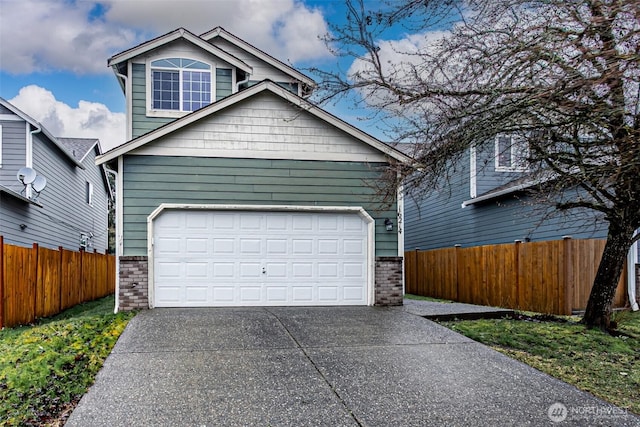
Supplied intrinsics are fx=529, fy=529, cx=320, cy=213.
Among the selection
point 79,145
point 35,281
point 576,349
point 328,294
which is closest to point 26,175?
point 35,281

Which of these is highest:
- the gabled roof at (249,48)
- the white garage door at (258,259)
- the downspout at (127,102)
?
the gabled roof at (249,48)

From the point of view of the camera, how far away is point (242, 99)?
37.9 feet

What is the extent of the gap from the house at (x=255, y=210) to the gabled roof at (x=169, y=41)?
114 inches

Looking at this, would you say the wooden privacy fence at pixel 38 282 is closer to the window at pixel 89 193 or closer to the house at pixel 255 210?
the house at pixel 255 210

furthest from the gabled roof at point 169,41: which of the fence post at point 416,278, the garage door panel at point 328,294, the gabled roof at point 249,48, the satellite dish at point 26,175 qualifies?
the fence post at point 416,278

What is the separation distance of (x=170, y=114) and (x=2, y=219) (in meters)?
5.47

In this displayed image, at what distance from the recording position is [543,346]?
25.8 feet

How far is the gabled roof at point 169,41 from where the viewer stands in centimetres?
1315

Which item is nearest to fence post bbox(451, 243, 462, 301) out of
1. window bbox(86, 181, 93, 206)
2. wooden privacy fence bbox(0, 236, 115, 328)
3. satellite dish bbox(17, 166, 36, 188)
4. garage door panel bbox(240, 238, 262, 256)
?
garage door panel bbox(240, 238, 262, 256)

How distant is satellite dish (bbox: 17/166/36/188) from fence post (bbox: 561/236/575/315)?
45.1 ft

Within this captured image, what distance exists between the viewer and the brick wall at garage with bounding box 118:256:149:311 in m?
10.9

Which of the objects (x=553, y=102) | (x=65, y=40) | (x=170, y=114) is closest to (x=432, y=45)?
(x=553, y=102)

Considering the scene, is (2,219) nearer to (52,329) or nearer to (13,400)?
(52,329)

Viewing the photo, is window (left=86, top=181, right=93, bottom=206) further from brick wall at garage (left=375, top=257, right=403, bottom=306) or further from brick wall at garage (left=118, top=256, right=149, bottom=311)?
brick wall at garage (left=375, top=257, right=403, bottom=306)
